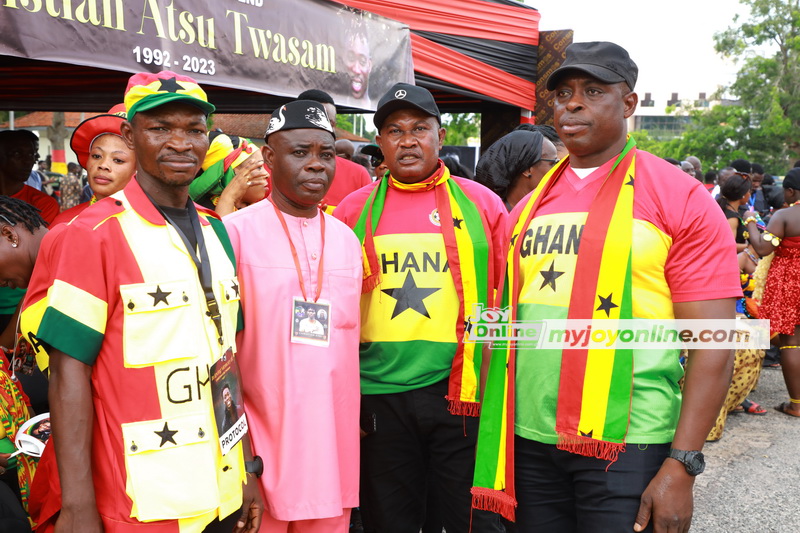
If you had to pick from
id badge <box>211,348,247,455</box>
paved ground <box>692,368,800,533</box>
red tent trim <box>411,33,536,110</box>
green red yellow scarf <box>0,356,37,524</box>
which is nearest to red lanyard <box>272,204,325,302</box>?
id badge <box>211,348,247,455</box>

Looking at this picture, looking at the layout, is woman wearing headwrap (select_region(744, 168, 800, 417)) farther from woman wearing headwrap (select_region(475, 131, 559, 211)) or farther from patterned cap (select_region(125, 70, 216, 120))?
patterned cap (select_region(125, 70, 216, 120))

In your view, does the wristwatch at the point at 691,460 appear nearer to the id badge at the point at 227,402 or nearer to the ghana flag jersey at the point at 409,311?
the ghana flag jersey at the point at 409,311

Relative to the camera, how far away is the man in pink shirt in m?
2.32

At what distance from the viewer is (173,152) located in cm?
195

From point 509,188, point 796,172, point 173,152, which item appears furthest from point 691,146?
point 173,152

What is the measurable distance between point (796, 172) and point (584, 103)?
5612 mm

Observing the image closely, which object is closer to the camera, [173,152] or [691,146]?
[173,152]

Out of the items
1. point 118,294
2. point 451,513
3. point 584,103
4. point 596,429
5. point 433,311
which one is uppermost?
point 584,103

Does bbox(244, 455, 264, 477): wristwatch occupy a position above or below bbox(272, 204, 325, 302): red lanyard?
below

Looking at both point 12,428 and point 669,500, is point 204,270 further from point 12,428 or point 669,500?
point 669,500

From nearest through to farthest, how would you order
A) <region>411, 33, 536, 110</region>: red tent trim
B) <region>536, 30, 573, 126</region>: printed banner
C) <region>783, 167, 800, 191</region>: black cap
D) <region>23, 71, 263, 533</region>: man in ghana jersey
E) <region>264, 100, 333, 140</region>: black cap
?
<region>23, 71, 263, 533</region>: man in ghana jersey, <region>264, 100, 333, 140</region>: black cap, <region>411, 33, 536, 110</region>: red tent trim, <region>783, 167, 800, 191</region>: black cap, <region>536, 30, 573, 126</region>: printed banner

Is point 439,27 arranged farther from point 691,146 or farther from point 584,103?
point 691,146

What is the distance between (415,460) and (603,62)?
183 cm

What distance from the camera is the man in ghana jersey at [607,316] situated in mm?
1987
